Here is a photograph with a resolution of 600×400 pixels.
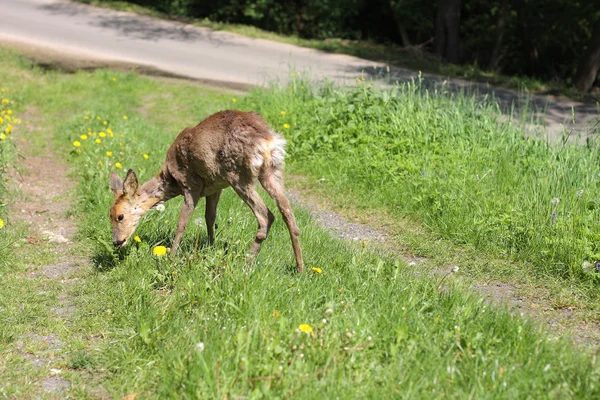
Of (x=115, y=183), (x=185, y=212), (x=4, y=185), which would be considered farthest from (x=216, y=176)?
(x=4, y=185)

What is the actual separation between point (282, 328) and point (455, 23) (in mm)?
16647

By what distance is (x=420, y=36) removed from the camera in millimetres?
23062

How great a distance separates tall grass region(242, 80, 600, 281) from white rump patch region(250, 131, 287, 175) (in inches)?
91.1

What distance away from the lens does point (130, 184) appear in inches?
248

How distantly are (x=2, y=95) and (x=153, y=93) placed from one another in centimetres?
282

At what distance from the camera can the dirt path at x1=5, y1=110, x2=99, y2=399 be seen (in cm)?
465

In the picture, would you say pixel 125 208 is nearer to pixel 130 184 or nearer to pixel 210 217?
pixel 130 184

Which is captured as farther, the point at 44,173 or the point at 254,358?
the point at 44,173

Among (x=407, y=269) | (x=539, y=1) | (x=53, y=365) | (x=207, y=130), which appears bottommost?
(x=53, y=365)

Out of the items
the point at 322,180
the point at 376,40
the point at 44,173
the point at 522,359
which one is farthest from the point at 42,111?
the point at 376,40

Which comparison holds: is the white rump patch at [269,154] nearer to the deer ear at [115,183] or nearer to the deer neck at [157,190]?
the deer neck at [157,190]

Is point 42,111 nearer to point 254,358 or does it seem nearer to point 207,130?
point 207,130

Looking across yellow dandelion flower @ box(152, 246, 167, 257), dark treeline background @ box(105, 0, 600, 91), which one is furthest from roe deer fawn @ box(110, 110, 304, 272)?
dark treeline background @ box(105, 0, 600, 91)

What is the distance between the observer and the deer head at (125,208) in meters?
6.21
